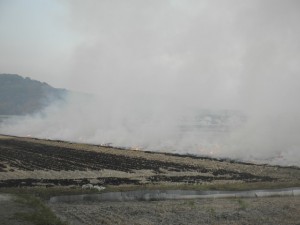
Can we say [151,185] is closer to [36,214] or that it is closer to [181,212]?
[181,212]

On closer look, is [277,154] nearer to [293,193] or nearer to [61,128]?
[293,193]

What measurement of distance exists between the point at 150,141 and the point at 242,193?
51764 millimetres

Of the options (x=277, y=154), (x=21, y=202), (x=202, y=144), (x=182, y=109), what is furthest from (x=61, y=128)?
(x=21, y=202)

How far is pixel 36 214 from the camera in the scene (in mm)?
16344

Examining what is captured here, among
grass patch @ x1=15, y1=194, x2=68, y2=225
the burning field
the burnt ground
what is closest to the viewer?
grass patch @ x1=15, y1=194, x2=68, y2=225

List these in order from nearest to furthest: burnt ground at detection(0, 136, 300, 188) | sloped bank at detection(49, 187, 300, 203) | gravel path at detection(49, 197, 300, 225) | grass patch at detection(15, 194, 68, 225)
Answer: grass patch at detection(15, 194, 68, 225), gravel path at detection(49, 197, 300, 225), sloped bank at detection(49, 187, 300, 203), burnt ground at detection(0, 136, 300, 188)

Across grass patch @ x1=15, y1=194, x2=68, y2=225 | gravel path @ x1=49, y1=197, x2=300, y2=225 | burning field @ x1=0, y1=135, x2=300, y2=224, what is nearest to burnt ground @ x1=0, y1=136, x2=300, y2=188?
burning field @ x1=0, y1=135, x2=300, y2=224

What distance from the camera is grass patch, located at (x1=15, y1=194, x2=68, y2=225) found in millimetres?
15398

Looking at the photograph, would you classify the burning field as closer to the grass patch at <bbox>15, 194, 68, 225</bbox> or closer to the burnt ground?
the burnt ground

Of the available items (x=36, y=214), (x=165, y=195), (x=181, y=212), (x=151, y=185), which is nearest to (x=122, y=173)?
(x=151, y=185)

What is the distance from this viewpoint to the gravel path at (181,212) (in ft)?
62.3

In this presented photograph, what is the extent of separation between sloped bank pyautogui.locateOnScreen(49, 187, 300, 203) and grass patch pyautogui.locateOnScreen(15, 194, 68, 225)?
3.63 m

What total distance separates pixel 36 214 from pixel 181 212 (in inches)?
327

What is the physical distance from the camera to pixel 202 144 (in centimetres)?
7275
